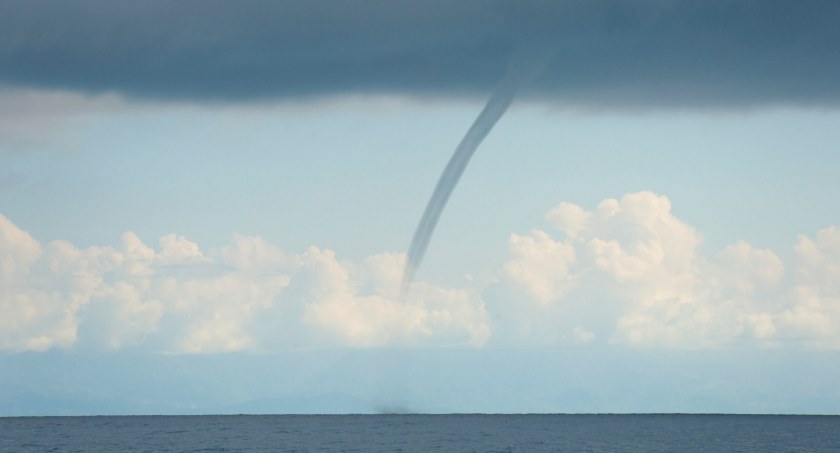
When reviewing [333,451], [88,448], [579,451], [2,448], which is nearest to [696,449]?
[579,451]

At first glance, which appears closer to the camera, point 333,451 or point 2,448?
point 333,451

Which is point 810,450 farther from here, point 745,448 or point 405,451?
point 405,451

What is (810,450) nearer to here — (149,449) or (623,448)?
(623,448)

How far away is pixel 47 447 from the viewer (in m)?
199

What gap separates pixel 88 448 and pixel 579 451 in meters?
97.5

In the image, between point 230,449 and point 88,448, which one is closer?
point 230,449

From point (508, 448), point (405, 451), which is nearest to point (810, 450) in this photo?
point (508, 448)

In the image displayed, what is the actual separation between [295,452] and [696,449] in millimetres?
78981

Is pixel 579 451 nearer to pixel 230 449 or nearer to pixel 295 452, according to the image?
pixel 295 452

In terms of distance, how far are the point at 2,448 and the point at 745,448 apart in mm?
148313

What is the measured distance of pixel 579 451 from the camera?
184125 millimetres

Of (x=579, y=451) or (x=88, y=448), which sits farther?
(x=88, y=448)

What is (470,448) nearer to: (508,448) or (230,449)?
(508,448)

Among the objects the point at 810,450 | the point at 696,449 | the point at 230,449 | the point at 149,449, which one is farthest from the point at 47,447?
the point at 810,450
